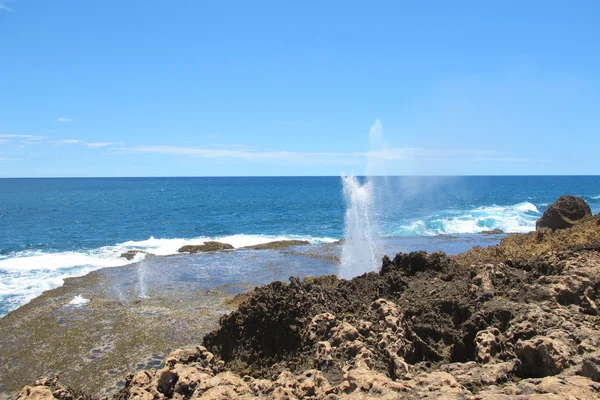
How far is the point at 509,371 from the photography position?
717 cm

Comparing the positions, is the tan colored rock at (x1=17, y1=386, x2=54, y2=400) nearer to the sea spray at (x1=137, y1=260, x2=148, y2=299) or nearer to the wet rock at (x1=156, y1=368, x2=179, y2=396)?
the wet rock at (x1=156, y1=368, x2=179, y2=396)

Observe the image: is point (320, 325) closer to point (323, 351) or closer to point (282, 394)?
point (323, 351)

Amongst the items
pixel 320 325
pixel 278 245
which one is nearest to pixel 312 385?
pixel 320 325

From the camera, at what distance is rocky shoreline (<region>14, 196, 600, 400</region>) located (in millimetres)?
6762

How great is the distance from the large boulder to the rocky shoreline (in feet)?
53.4

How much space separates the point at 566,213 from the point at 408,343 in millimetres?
23689

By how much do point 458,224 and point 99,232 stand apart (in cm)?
4369

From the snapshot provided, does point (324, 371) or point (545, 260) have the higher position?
point (545, 260)

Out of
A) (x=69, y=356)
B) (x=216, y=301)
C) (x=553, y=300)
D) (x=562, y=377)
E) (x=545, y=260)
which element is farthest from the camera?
(x=216, y=301)

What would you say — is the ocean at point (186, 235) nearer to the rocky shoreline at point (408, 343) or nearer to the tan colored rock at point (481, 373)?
the rocky shoreline at point (408, 343)

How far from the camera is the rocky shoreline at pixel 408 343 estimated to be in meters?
6.76

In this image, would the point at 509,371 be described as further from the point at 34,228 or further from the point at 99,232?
the point at 34,228

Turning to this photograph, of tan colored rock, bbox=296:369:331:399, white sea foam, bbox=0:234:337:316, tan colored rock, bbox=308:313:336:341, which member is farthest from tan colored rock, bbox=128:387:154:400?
white sea foam, bbox=0:234:337:316

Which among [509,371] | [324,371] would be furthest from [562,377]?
[324,371]
